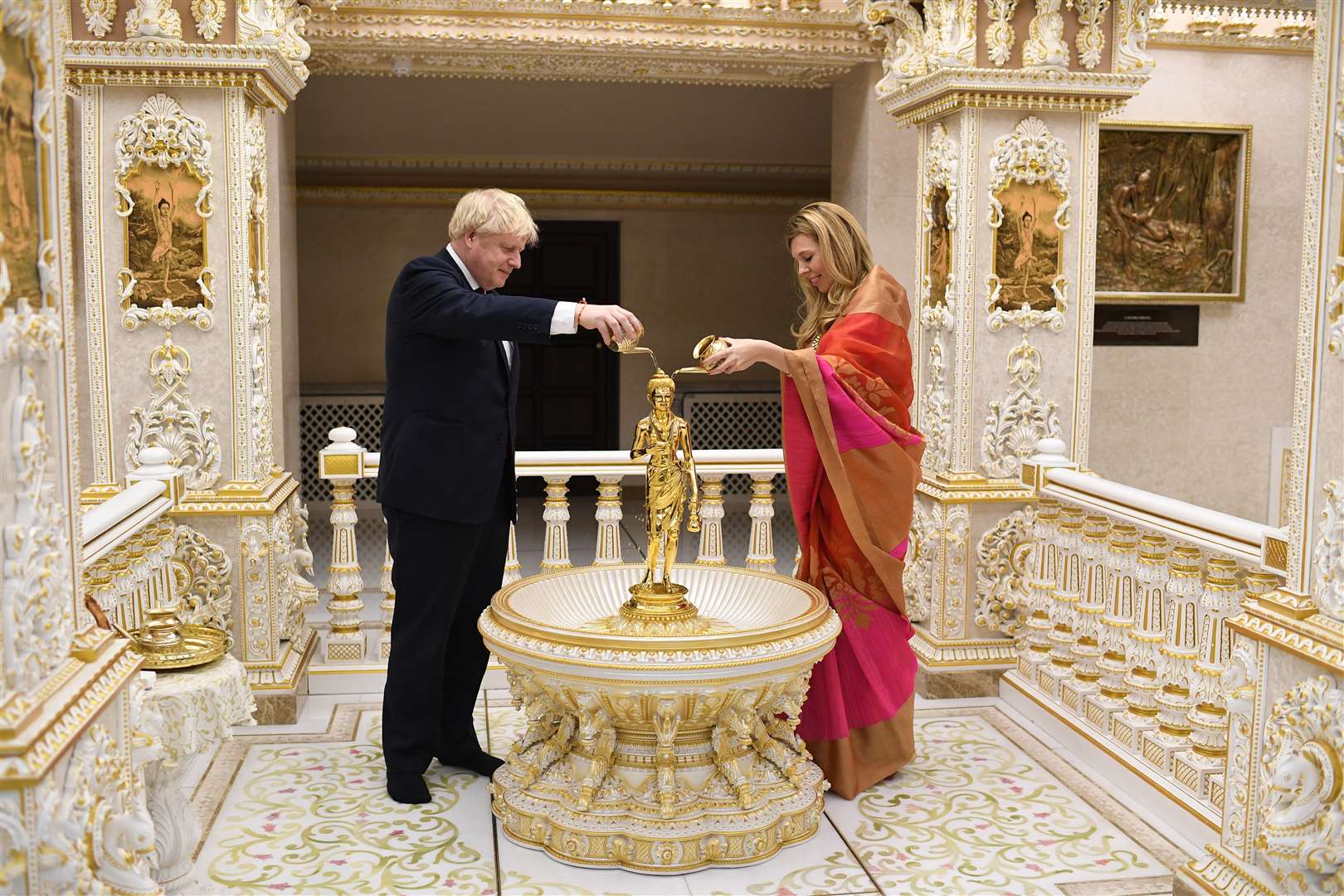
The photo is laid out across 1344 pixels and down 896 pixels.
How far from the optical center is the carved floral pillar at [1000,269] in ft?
16.4

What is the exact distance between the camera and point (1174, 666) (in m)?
3.86

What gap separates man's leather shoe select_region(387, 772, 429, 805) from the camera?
396 centimetres

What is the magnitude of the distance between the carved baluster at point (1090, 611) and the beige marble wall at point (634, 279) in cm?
692

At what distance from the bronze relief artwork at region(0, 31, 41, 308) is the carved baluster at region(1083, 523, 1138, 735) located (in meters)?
3.37

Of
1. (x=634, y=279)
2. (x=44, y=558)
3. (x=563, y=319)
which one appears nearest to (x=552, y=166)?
(x=634, y=279)

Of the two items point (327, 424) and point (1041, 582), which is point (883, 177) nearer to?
point (1041, 582)

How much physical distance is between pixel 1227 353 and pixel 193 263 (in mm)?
5415

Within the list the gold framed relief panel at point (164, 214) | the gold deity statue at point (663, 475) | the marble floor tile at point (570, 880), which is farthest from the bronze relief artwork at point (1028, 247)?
the gold framed relief panel at point (164, 214)

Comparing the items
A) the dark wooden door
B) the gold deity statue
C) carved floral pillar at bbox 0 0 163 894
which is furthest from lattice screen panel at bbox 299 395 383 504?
carved floral pillar at bbox 0 0 163 894

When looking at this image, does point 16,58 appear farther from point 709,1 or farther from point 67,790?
point 709,1

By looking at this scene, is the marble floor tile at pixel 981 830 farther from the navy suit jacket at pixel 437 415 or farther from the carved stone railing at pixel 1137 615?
the navy suit jacket at pixel 437 415

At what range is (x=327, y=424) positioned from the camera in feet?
34.2

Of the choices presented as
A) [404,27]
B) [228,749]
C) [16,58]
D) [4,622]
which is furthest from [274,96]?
[4,622]

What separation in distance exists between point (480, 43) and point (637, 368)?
243 inches
